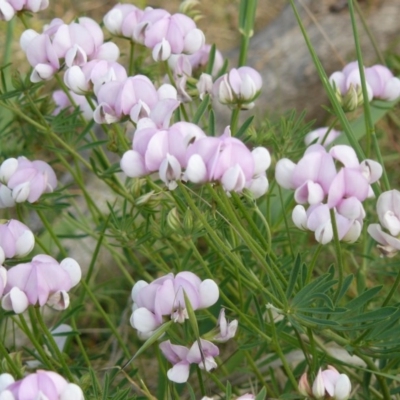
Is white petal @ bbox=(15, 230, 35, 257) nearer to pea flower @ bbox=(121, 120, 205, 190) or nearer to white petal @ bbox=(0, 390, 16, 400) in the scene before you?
pea flower @ bbox=(121, 120, 205, 190)

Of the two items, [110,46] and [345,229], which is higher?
[110,46]

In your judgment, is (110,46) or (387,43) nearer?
(110,46)

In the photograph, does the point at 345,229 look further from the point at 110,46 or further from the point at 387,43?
the point at 387,43

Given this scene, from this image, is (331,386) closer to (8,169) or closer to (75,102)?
(8,169)

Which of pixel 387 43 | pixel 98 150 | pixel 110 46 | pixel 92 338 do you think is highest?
pixel 110 46

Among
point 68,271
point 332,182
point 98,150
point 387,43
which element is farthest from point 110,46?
point 387,43

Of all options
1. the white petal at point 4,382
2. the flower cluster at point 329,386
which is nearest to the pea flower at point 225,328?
the flower cluster at point 329,386
